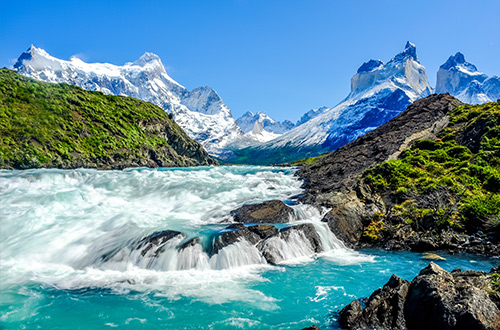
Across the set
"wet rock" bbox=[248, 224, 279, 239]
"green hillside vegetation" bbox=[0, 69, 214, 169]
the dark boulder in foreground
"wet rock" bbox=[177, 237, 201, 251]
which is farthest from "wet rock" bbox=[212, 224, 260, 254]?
"green hillside vegetation" bbox=[0, 69, 214, 169]

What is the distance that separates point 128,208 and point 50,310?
1427 centimetres

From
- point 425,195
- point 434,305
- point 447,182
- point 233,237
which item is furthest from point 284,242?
point 447,182

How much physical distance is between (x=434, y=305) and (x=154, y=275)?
39.5 ft

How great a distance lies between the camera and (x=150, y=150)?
8775 centimetres

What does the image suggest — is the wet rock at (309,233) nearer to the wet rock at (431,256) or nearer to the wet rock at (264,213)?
the wet rock at (264,213)

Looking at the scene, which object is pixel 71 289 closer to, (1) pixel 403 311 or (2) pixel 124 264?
(2) pixel 124 264

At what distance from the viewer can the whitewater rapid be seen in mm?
13875

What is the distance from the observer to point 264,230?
728 inches

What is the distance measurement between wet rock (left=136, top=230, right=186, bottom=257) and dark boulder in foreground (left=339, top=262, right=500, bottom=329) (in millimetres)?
10377

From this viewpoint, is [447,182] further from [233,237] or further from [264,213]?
[233,237]

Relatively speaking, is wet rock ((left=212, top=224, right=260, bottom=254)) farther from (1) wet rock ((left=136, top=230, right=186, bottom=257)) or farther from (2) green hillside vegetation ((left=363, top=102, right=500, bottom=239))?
(2) green hillside vegetation ((left=363, top=102, right=500, bottom=239))

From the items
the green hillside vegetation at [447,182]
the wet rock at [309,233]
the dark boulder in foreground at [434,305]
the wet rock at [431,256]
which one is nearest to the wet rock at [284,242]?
the wet rock at [309,233]

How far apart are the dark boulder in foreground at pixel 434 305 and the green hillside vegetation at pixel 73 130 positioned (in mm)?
60332

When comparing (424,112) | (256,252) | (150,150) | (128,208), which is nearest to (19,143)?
(150,150)
